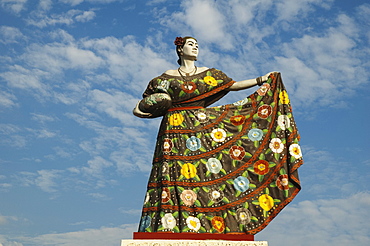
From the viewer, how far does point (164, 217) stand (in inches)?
262

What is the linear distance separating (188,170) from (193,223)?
695mm

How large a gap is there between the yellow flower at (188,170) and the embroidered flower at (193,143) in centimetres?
23

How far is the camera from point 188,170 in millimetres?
6957

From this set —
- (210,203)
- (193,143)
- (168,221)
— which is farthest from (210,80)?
(168,221)

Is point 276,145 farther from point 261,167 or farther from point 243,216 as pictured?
point 243,216

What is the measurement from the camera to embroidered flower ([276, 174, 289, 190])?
22.5 feet

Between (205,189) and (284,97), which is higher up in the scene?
(284,97)

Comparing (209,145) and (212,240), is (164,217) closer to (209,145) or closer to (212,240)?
(212,240)

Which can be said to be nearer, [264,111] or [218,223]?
[218,223]

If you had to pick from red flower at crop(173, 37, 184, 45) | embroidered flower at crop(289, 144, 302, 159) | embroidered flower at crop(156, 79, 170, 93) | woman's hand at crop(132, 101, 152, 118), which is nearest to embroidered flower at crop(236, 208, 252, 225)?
embroidered flower at crop(289, 144, 302, 159)

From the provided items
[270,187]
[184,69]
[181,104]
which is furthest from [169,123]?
[270,187]

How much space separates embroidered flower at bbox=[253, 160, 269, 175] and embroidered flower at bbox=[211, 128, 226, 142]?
546 mm

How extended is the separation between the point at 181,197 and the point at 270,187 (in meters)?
1.14

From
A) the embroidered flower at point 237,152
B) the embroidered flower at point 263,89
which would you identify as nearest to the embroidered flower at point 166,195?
the embroidered flower at point 237,152
